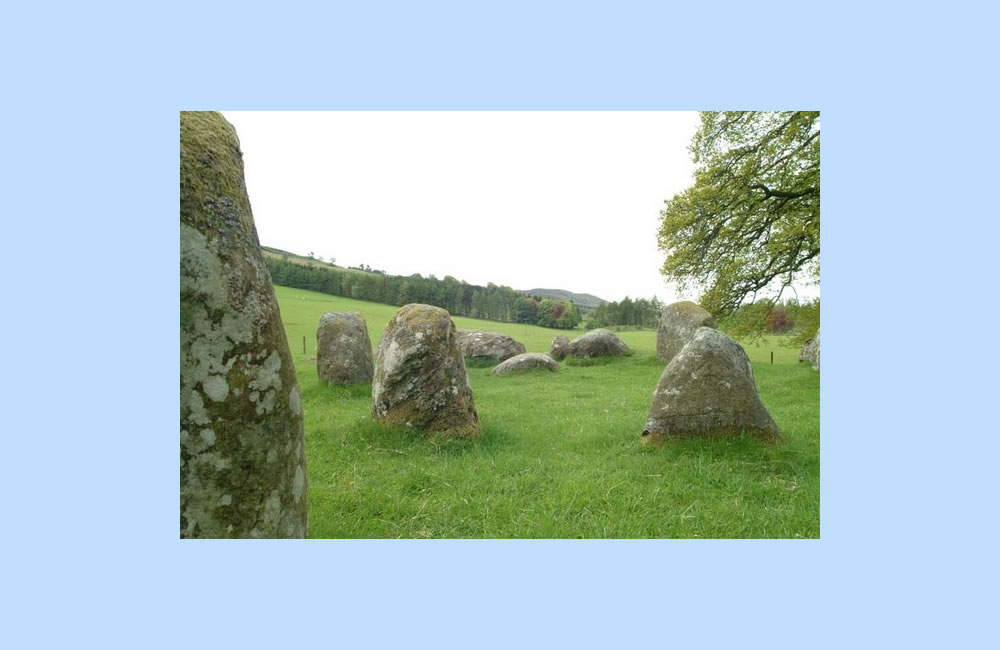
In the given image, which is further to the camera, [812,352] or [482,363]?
[482,363]

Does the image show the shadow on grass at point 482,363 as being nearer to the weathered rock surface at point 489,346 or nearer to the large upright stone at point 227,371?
the weathered rock surface at point 489,346

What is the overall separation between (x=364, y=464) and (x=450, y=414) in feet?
4.28

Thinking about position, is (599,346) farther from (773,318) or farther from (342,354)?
(342,354)

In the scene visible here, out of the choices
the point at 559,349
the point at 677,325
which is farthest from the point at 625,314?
the point at 677,325

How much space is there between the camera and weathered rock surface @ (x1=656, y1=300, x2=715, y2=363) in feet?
49.4

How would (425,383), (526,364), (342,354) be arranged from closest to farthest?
(425,383), (342,354), (526,364)

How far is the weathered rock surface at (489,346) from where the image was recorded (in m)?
16.5

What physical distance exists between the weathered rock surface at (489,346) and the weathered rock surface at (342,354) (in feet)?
19.8

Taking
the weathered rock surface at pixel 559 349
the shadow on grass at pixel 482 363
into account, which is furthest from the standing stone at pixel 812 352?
the shadow on grass at pixel 482 363

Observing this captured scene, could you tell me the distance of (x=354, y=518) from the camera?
12.5ft

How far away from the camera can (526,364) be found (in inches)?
567

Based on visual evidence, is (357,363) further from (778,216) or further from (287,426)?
(778,216)

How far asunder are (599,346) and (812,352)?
694cm

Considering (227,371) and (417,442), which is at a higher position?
(227,371)
